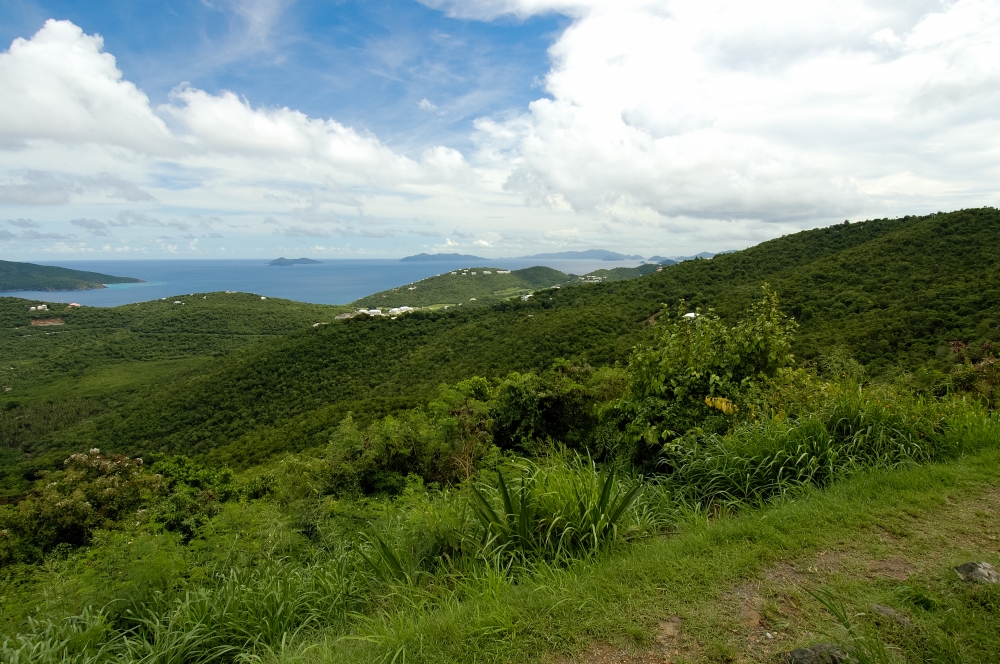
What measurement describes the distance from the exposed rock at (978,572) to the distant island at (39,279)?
229 meters

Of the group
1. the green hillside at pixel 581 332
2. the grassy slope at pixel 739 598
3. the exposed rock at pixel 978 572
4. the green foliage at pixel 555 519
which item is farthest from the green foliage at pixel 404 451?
the green hillside at pixel 581 332

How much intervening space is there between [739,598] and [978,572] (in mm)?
1134

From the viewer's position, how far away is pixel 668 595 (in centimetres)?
231

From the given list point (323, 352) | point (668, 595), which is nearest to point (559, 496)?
point (668, 595)

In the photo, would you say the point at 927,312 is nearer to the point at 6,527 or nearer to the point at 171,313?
the point at 6,527

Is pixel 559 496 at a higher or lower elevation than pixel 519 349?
higher

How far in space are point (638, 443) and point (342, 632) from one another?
3067mm

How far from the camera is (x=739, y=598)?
7.37ft

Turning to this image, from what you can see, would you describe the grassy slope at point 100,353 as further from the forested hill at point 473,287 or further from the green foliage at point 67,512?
the green foliage at point 67,512

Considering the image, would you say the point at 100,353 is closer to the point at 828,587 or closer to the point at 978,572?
the point at 828,587

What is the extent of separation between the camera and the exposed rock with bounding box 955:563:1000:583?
211cm

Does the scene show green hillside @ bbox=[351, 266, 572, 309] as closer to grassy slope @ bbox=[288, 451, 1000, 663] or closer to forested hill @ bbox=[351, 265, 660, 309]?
forested hill @ bbox=[351, 265, 660, 309]

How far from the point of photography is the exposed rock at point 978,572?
2.11 metres

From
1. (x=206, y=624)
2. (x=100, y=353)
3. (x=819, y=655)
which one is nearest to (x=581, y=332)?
(x=206, y=624)
